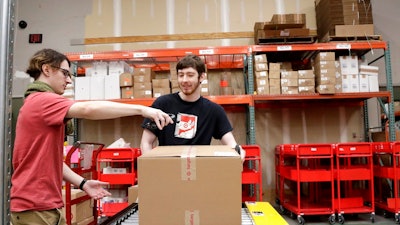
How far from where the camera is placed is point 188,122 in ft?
7.77

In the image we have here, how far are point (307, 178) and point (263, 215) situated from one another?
9.04ft

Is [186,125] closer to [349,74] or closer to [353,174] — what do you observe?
[353,174]

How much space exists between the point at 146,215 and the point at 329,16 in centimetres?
495

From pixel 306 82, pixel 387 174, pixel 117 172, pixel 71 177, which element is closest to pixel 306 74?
pixel 306 82

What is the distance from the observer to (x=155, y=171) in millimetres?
1382

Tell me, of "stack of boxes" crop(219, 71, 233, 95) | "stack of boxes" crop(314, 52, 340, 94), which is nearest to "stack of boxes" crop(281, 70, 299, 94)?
"stack of boxes" crop(314, 52, 340, 94)

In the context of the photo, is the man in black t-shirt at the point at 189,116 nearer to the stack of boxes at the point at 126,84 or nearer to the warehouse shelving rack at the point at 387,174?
the stack of boxes at the point at 126,84

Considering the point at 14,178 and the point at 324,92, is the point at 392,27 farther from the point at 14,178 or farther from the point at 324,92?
the point at 14,178

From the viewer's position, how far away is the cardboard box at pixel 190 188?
1.38 metres

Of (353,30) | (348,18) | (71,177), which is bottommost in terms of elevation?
(71,177)

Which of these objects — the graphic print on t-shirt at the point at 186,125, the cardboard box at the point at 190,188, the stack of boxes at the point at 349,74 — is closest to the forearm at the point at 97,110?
the cardboard box at the point at 190,188

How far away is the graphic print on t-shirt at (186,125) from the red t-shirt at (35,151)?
961 millimetres

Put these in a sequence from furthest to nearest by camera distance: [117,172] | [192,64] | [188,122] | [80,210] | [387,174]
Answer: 1. [117,172]
2. [387,174]
3. [80,210]
4. [188,122]
5. [192,64]

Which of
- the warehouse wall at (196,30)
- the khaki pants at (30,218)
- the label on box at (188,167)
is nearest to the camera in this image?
the label on box at (188,167)
